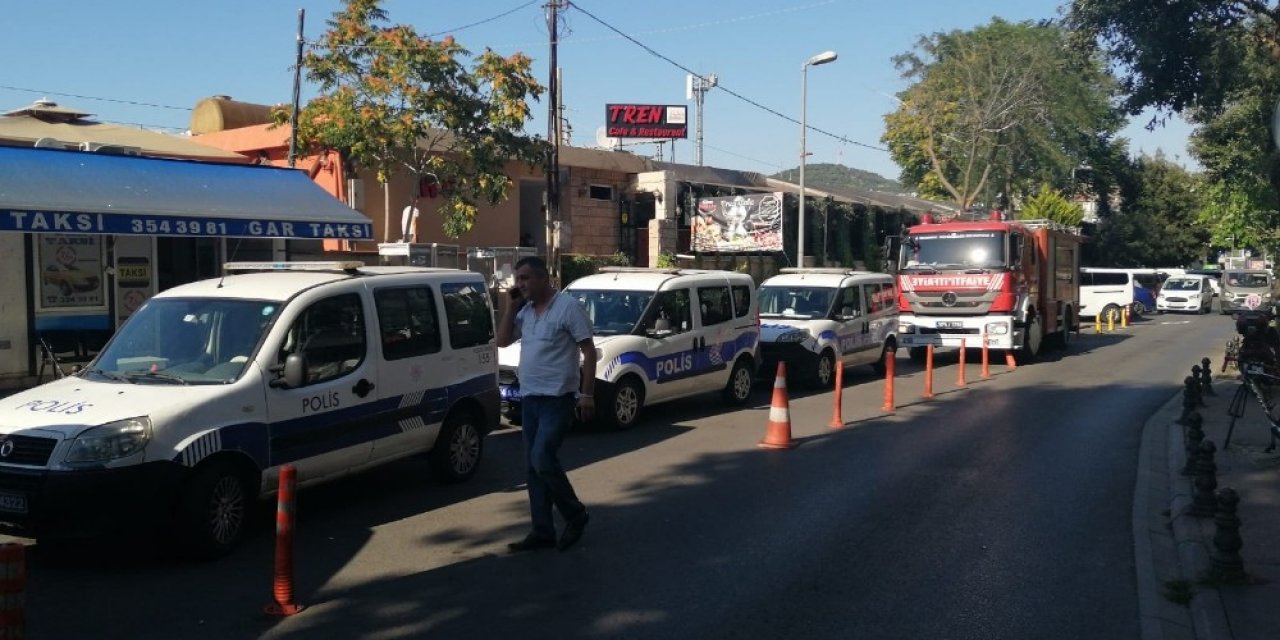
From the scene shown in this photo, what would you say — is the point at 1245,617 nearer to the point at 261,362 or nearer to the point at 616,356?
the point at 261,362

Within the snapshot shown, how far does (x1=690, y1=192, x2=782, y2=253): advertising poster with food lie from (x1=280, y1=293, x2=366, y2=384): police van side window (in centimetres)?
2316

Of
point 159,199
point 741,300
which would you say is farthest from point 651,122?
point 159,199

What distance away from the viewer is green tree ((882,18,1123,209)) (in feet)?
142

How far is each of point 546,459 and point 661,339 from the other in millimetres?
6055

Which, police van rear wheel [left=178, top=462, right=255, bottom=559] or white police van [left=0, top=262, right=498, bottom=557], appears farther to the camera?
police van rear wheel [left=178, top=462, right=255, bottom=559]

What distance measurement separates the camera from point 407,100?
2012 cm

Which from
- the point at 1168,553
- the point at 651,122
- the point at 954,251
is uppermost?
the point at 651,122

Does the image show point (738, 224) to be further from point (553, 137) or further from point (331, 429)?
point (331, 429)

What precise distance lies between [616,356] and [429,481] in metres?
3.28

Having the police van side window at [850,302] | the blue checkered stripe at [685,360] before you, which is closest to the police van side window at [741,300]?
the blue checkered stripe at [685,360]

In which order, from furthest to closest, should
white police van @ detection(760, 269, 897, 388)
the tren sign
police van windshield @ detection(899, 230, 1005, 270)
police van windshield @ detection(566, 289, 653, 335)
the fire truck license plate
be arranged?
the tren sign
police van windshield @ detection(899, 230, 1005, 270)
white police van @ detection(760, 269, 897, 388)
police van windshield @ detection(566, 289, 653, 335)
the fire truck license plate

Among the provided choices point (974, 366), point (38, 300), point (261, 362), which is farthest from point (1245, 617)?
point (974, 366)

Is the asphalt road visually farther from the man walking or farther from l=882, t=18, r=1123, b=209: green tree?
l=882, t=18, r=1123, b=209: green tree

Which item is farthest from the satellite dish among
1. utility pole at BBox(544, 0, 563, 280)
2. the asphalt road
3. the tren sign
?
the asphalt road
